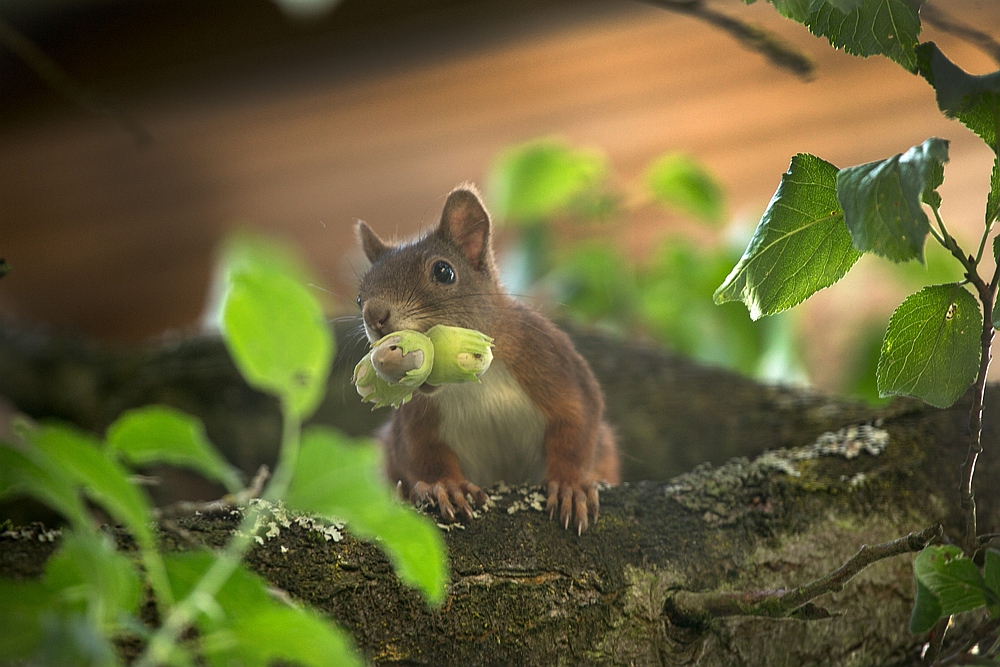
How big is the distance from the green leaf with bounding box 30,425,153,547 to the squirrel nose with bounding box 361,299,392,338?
543mm

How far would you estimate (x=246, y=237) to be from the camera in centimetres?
264

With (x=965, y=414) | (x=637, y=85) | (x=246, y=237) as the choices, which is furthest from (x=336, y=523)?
(x=637, y=85)

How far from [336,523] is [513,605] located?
0.56 ft

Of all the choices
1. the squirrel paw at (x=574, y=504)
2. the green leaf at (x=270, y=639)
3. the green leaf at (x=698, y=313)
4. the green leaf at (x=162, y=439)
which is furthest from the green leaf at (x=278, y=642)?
the green leaf at (x=698, y=313)

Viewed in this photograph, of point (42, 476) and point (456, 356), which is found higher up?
point (456, 356)

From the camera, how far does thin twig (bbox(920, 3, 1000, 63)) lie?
0.81 meters

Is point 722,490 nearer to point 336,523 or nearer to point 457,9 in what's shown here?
point 336,523

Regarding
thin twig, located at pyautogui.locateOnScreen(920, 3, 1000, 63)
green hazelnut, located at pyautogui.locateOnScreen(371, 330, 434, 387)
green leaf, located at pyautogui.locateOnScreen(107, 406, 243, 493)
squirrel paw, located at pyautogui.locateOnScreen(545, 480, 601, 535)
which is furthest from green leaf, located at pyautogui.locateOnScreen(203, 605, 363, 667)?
thin twig, located at pyautogui.locateOnScreen(920, 3, 1000, 63)

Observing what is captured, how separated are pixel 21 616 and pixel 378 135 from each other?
2.68m

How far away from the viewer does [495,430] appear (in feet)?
A: 3.88

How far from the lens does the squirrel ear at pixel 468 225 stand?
1133mm

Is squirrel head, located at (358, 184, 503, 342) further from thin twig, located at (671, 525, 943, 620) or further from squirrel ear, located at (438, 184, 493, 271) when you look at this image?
thin twig, located at (671, 525, 943, 620)

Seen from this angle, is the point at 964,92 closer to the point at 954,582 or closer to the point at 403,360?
the point at 954,582

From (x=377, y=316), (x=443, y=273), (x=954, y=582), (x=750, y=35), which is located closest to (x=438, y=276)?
(x=443, y=273)
